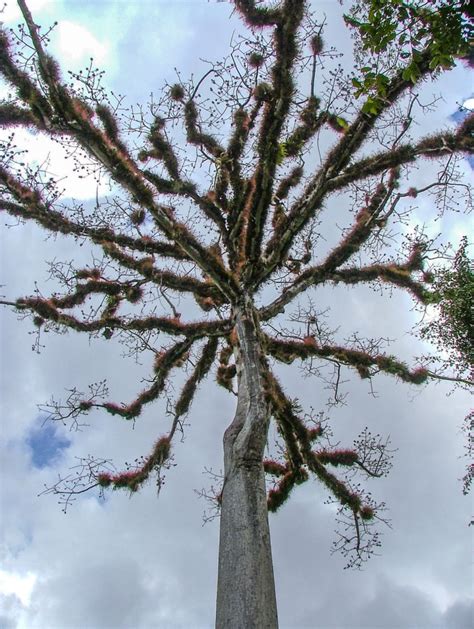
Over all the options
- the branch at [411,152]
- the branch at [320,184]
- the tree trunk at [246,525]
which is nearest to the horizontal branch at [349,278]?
the branch at [320,184]

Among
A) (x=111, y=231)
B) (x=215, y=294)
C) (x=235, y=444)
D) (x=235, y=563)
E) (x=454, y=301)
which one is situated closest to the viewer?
(x=235, y=563)

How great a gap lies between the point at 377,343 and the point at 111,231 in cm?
604

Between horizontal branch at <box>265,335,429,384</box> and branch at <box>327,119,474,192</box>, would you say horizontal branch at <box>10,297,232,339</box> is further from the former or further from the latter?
branch at <box>327,119,474,192</box>

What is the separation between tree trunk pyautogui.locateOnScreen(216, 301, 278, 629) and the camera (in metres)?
4.83

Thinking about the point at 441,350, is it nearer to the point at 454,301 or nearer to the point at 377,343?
the point at 454,301

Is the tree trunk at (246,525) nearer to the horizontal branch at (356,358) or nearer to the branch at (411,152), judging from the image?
the horizontal branch at (356,358)

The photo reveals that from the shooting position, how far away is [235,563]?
523 centimetres

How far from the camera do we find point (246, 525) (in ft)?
18.5

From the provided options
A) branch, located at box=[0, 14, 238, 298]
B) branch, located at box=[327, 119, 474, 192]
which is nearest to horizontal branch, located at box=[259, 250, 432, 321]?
branch, located at box=[0, 14, 238, 298]

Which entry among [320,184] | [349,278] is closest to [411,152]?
[320,184]

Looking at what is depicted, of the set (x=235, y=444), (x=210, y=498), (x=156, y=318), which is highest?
(x=156, y=318)

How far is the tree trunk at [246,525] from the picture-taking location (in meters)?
4.83

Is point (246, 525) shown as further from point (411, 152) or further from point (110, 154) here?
point (411, 152)

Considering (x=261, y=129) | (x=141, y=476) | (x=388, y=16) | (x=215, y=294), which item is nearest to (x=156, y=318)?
(x=215, y=294)
